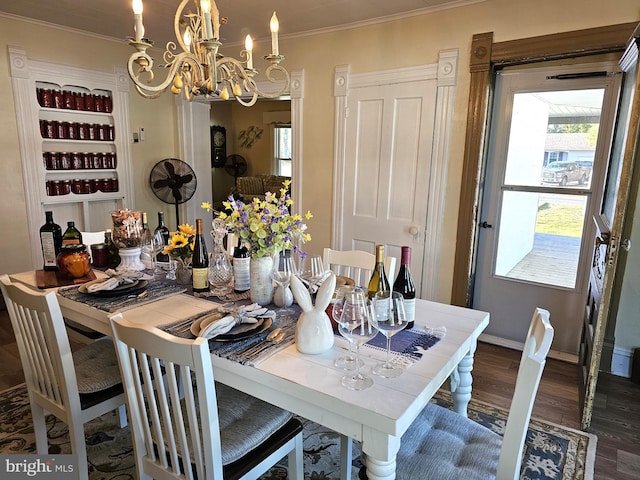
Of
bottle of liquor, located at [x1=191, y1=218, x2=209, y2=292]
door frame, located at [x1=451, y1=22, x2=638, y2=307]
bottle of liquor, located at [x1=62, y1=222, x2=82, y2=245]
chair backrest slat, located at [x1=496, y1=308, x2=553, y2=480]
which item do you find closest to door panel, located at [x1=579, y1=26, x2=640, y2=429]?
door frame, located at [x1=451, y1=22, x2=638, y2=307]

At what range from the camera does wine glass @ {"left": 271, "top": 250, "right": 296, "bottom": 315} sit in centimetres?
183

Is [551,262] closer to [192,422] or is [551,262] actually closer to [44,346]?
[192,422]

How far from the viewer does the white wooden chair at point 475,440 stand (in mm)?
1206

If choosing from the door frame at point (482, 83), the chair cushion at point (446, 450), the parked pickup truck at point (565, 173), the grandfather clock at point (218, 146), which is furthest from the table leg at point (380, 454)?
the grandfather clock at point (218, 146)

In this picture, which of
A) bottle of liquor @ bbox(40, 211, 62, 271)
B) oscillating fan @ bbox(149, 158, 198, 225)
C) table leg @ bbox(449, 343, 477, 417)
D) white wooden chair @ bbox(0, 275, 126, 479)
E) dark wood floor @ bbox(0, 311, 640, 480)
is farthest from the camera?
oscillating fan @ bbox(149, 158, 198, 225)

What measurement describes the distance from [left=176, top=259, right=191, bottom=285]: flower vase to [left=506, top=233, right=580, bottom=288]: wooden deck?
2.38m

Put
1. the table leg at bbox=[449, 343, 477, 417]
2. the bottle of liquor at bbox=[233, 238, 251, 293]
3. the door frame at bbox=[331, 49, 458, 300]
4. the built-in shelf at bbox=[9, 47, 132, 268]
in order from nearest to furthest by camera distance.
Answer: the table leg at bbox=[449, 343, 477, 417] → the bottle of liquor at bbox=[233, 238, 251, 293] → the door frame at bbox=[331, 49, 458, 300] → the built-in shelf at bbox=[9, 47, 132, 268]

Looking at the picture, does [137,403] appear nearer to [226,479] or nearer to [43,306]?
[226,479]

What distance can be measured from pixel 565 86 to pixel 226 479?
10.0 feet

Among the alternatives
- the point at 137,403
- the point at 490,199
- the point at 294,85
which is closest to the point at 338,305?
the point at 137,403

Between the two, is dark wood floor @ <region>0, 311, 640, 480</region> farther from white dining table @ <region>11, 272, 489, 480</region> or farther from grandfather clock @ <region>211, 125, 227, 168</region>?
grandfather clock @ <region>211, 125, 227, 168</region>

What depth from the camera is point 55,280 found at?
2.20 meters

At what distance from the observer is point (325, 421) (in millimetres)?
1220

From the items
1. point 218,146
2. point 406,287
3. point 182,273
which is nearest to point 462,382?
point 406,287
